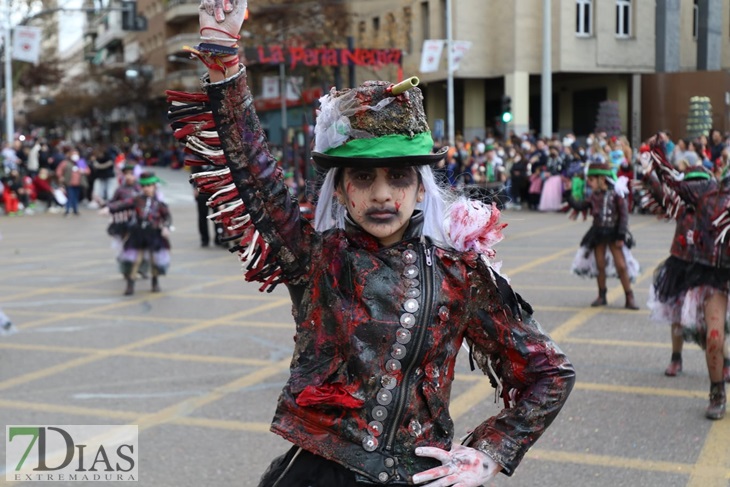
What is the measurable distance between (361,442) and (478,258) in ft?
1.96

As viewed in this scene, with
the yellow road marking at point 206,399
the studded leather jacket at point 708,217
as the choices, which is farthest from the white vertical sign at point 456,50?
the studded leather jacket at point 708,217

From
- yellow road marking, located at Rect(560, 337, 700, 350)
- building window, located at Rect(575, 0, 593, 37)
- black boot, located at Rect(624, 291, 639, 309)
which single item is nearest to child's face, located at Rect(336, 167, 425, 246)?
yellow road marking, located at Rect(560, 337, 700, 350)

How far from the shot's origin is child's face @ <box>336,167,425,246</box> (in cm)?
→ 245

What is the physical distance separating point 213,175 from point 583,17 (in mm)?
29486

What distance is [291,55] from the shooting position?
81.2ft

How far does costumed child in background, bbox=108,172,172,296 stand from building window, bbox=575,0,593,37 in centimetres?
2121

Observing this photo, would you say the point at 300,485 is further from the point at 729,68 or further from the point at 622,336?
the point at 729,68

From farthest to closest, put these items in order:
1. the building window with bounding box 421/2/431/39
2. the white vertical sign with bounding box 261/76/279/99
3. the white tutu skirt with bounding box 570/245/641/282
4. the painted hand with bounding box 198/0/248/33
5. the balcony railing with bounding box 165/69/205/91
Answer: the balcony railing with bounding box 165/69/205/91 < the white vertical sign with bounding box 261/76/279/99 < the building window with bounding box 421/2/431/39 < the white tutu skirt with bounding box 570/245/641/282 < the painted hand with bounding box 198/0/248/33

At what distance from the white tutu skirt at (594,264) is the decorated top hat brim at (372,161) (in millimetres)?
7877

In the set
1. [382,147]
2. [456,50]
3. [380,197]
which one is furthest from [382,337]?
[456,50]

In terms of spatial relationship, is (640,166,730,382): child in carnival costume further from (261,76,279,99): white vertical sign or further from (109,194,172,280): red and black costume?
(261,76,279,99): white vertical sign

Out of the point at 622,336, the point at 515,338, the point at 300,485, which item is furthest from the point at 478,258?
the point at 622,336

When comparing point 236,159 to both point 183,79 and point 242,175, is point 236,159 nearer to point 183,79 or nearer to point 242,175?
point 242,175

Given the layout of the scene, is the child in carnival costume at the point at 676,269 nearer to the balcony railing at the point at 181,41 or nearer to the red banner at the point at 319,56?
the red banner at the point at 319,56
